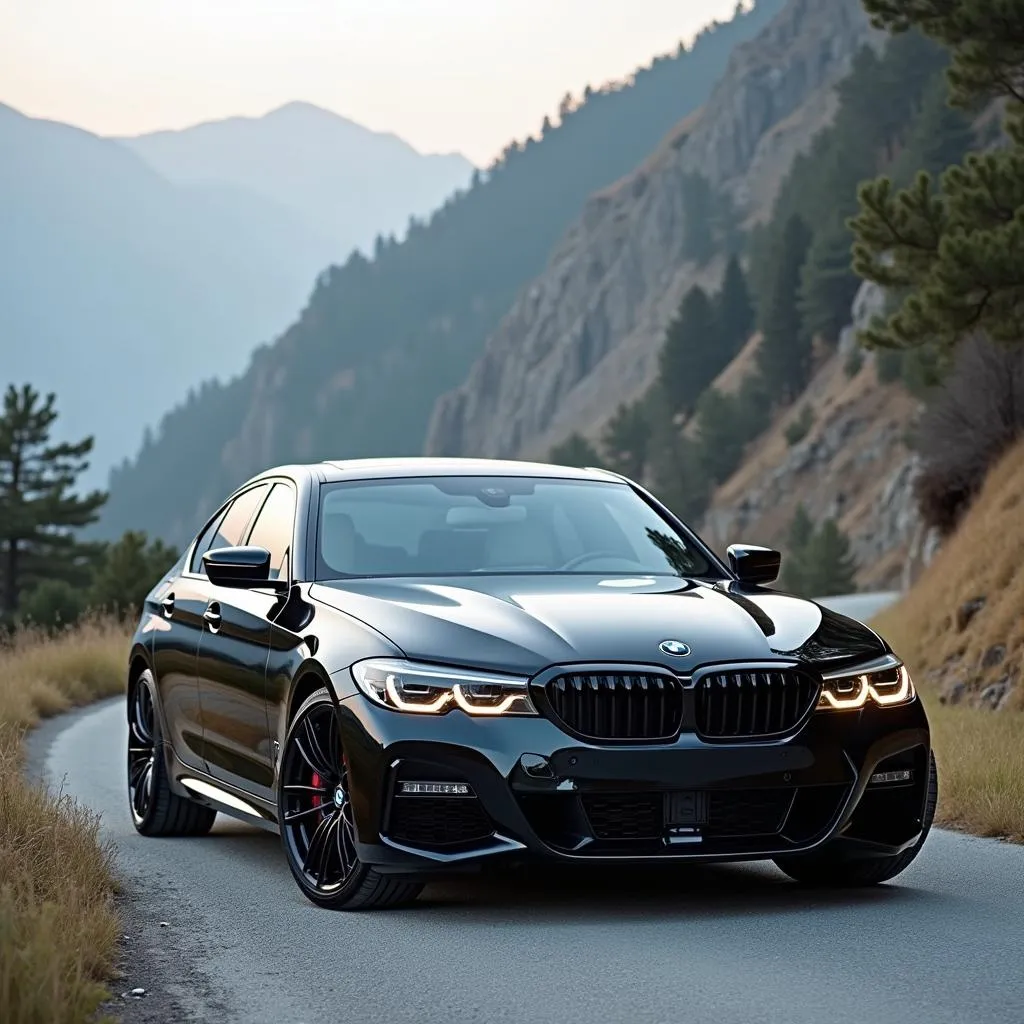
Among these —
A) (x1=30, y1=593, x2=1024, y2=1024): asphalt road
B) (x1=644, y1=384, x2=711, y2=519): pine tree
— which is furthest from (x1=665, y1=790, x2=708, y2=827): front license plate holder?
(x1=644, y1=384, x2=711, y2=519): pine tree

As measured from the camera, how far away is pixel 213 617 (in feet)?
27.9

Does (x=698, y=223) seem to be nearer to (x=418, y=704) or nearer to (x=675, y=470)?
(x=675, y=470)

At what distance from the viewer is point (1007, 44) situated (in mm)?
19156

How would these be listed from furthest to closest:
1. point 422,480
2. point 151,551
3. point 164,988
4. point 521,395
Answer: point 521,395 → point 151,551 → point 422,480 → point 164,988

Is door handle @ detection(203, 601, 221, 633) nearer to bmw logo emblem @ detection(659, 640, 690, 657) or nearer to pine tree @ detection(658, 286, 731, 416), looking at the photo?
bmw logo emblem @ detection(659, 640, 690, 657)

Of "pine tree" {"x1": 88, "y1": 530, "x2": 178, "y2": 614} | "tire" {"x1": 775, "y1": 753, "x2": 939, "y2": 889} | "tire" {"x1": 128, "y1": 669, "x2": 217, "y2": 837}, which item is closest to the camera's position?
"tire" {"x1": 775, "y1": 753, "x2": 939, "y2": 889}

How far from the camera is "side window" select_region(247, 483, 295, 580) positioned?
8133 millimetres

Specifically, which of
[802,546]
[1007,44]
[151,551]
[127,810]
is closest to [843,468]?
[802,546]

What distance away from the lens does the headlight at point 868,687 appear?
675 centimetres

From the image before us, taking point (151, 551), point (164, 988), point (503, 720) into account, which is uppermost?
point (503, 720)

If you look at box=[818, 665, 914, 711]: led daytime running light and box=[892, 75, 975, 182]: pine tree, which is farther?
box=[892, 75, 975, 182]: pine tree

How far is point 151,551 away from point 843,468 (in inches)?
1473

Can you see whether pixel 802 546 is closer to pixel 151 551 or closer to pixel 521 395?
pixel 151 551

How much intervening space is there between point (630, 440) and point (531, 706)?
104 meters
